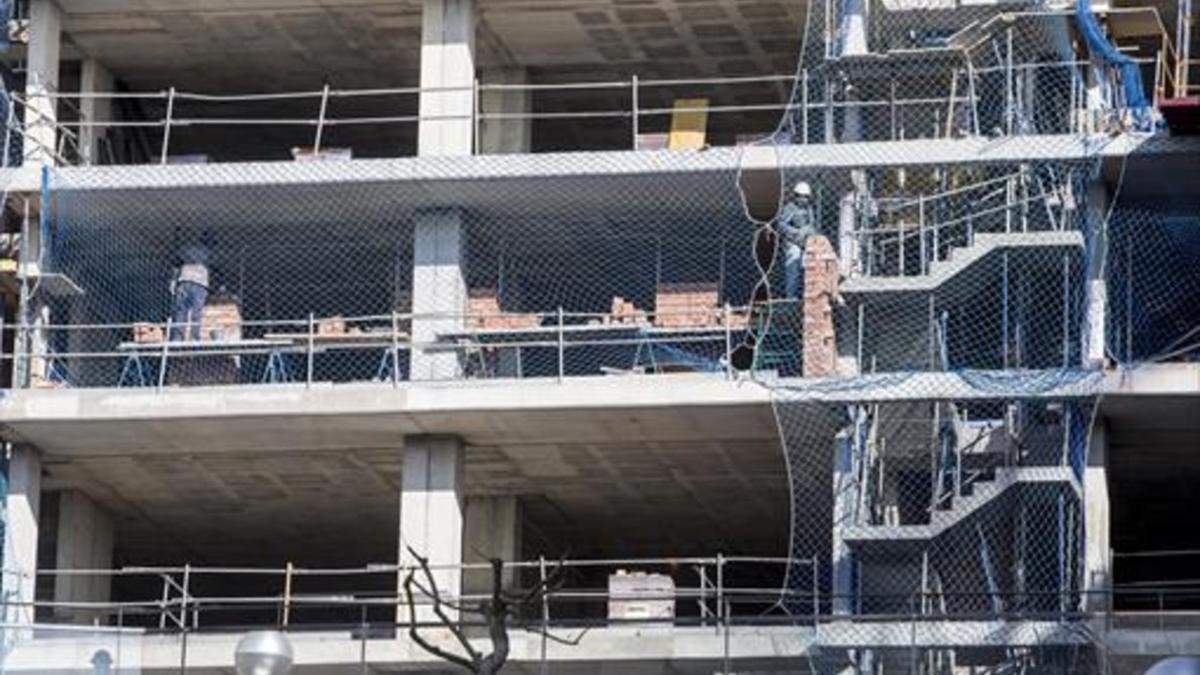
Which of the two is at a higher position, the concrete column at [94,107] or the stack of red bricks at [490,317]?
the concrete column at [94,107]

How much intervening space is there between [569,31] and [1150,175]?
8.70m

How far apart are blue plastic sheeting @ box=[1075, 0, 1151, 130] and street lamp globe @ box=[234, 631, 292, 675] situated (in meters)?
15.7

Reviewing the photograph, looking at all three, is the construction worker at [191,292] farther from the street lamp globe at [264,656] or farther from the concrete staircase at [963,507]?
the street lamp globe at [264,656]

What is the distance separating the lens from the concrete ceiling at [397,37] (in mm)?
52438

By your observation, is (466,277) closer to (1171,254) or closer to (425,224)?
(425,224)

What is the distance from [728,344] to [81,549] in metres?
10.7

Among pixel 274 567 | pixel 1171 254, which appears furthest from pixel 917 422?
pixel 274 567

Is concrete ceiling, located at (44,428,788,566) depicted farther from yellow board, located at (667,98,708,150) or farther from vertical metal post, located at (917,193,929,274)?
yellow board, located at (667,98,708,150)

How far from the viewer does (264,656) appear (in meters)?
37.8

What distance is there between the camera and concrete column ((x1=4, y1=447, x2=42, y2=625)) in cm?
5056

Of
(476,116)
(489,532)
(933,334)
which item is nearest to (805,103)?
(933,334)

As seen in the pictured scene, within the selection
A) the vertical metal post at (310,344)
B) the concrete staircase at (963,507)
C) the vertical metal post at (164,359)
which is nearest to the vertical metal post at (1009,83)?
the concrete staircase at (963,507)

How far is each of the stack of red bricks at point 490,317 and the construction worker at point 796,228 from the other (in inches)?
136

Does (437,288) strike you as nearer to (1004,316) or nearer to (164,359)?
(164,359)
